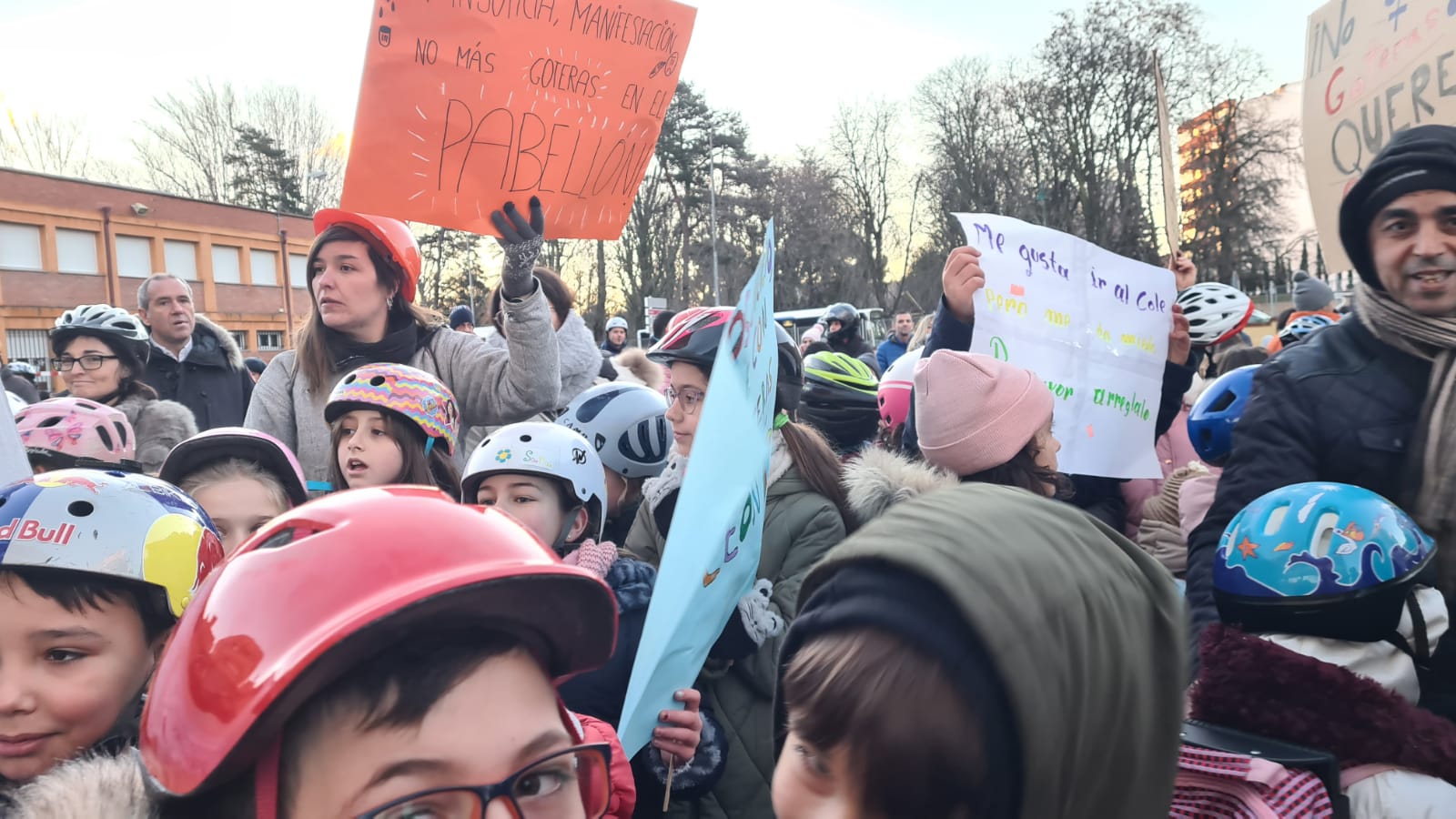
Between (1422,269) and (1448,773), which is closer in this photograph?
(1448,773)

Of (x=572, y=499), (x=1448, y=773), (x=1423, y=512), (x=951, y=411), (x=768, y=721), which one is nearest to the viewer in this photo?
(x=1448, y=773)

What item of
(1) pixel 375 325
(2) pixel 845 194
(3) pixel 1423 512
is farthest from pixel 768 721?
(2) pixel 845 194

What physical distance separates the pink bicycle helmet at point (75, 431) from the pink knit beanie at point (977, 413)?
2698 mm

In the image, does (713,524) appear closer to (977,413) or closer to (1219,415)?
(977,413)

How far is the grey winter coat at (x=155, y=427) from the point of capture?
3.71 metres

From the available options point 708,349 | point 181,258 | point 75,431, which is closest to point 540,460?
point 708,349

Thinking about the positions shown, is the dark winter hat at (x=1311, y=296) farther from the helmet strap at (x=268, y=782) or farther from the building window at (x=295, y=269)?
the building window at (x=295, y=269)

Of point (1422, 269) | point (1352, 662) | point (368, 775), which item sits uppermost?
point (1422, 269)

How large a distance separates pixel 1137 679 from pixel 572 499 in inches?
82.9

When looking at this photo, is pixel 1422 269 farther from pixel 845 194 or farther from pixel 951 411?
pixel 845 194

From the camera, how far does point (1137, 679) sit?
1.07m

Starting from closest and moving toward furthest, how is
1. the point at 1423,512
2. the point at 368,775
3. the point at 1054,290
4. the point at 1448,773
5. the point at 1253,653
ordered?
the point at 368,775
the point at 1448,773
the point at 1253,653
the point at 1423,512
the point at 1054,290

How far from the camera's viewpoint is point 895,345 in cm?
1107

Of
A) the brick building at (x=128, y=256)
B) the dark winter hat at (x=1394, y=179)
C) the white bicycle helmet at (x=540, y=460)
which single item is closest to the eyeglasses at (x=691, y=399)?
the white bicycle helmet at (x=540, y=460)
